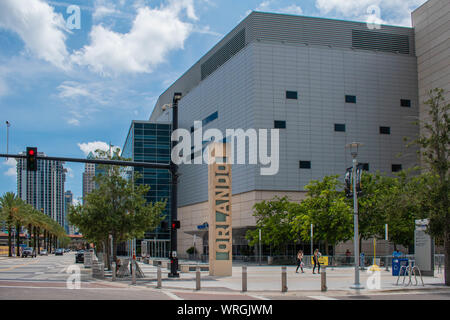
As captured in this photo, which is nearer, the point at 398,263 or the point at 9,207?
the point at 398,263

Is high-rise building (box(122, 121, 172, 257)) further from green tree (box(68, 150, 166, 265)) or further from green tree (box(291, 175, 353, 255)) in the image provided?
green tree (box(68, 150, 166, 265))

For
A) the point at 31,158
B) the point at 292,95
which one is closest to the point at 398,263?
the point at 31,158

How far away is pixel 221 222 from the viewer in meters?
33.7

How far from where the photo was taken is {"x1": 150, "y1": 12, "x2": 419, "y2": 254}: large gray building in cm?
6575

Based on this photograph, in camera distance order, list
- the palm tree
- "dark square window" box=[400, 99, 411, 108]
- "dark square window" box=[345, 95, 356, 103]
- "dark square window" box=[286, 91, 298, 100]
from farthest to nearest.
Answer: the palm tree
"dark square window" box=[400, 99, 411, 108]
"dark square window" box=[345, 95, 356, 103]
"dark square window" box=[286, 91, 298, 100]

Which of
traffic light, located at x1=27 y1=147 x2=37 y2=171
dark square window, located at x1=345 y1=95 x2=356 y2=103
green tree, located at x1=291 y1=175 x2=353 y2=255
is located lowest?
Result: green tree, located at x1=291 y1=175 x2=353 y2=255

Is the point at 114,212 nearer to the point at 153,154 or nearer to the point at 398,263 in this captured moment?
the point at 398,263

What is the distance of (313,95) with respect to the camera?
6756 centimetres

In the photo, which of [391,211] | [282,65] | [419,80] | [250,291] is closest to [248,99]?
[282,65]

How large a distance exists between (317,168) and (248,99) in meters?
12.8

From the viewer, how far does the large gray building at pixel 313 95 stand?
Answer: 65750 millimetres

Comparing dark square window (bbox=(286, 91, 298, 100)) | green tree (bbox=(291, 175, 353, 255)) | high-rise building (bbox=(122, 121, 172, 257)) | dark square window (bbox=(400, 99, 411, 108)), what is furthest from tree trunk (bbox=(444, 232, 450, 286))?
high-rise building (bbox=(122, 121, 172, 257))

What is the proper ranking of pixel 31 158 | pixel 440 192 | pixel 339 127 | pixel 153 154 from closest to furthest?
pixel 440 192 < pixel 31 158 < pixel 339 127 < pixel 153 154

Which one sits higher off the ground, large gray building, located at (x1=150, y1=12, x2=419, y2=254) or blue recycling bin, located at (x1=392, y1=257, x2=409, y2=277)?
large gray building, located at (x1=150, y1=12, x2=419, y2=254)
